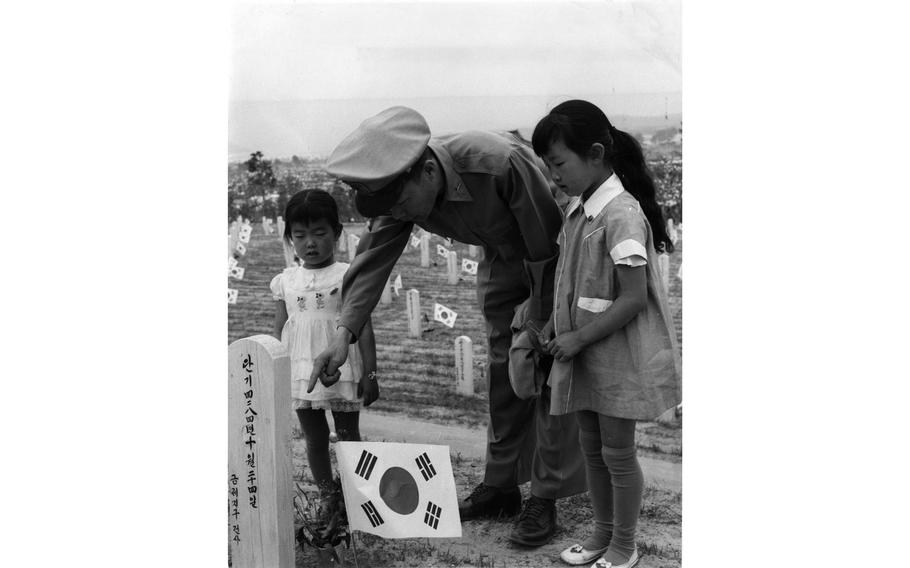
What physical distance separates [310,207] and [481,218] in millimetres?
724

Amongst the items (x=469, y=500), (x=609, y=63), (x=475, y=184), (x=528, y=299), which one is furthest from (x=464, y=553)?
(x=609, y=63)

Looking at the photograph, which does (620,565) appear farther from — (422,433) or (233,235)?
(233,235)

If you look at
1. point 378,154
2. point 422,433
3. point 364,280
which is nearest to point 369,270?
point 364,280

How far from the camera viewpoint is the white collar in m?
3.57

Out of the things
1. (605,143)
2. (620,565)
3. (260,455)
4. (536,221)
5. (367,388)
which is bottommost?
(620,565)

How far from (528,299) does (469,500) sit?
1004mm

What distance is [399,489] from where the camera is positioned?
3.88m

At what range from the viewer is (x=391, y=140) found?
12.1 feet

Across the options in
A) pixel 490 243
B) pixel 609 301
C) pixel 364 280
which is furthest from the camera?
pixel 490 243

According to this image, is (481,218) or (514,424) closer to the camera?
(481,218)

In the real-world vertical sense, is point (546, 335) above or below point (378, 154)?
below

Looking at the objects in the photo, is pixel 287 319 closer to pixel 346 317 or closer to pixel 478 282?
pixel 346 317

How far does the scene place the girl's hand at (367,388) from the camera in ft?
13.7

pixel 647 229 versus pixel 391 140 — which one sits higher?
pixel 391 140
